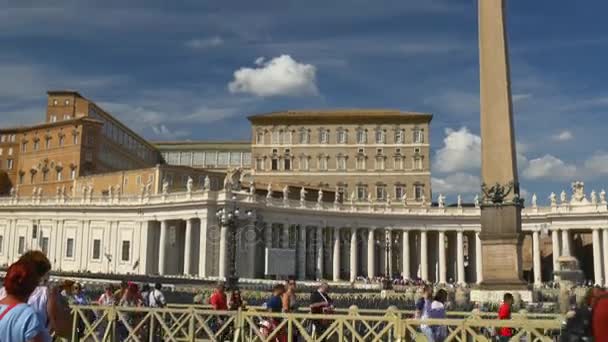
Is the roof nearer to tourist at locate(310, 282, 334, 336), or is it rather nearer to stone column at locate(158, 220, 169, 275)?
stone column at locate(158, 220, 169, 275)

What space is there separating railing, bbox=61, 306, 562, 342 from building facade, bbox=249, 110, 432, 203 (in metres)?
65.3

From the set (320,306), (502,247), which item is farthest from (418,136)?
(320,306)

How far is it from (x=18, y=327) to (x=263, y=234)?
5372 centimetres

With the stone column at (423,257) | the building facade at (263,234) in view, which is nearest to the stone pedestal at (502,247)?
the building facade at (263,234)

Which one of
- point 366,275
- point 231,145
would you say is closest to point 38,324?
point 366,275

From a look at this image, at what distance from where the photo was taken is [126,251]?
6025cm

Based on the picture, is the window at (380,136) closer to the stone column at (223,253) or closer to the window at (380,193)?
the window at (380,193)

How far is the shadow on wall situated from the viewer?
272ft

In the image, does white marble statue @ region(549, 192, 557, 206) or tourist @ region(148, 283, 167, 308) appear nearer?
tourist @ region(148, 283, 167, 308)

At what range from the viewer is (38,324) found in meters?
3.71

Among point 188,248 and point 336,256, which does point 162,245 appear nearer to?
point 188,248

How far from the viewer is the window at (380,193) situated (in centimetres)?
7690

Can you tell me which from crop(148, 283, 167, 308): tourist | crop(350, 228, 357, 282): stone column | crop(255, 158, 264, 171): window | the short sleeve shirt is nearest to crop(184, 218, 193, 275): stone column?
crop(350, 228, 357, 282): stone column

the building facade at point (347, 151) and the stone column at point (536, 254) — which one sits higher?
the building facade at point (347, 151)
